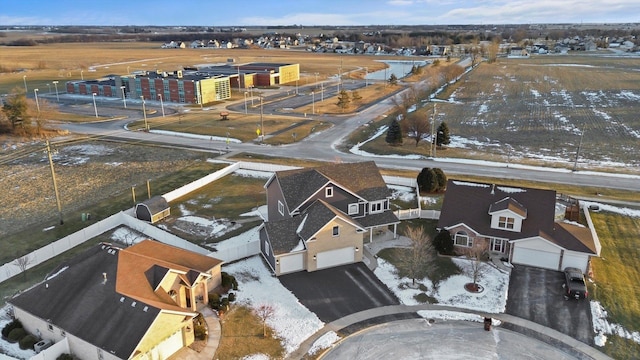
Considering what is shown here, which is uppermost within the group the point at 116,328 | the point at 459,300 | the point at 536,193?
the point at 536,193

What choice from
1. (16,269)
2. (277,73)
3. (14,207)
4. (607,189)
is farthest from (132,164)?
(277,73)

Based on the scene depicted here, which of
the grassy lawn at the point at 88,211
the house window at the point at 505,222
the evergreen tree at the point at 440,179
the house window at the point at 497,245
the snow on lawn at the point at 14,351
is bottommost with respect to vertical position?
the snow on lawn at the point at 14,351

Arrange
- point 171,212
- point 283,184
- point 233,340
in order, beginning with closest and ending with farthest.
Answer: point 233,340 → point 283,184 → point 171,212

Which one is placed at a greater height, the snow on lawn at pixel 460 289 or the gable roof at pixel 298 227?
the gable roof at pixel 298 227

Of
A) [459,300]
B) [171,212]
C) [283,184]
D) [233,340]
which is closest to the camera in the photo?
[233,340]

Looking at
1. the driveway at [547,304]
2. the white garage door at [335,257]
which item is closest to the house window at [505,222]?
the driveway at [547,304]

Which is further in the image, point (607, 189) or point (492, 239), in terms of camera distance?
point (607, 189)

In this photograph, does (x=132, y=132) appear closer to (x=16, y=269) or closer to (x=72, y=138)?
(x=72, y=138)

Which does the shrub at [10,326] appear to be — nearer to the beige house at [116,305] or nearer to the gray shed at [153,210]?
the beige house at [116,305]
